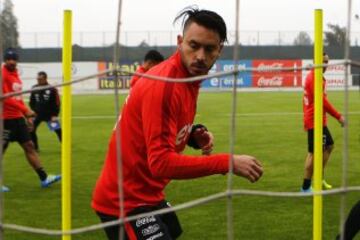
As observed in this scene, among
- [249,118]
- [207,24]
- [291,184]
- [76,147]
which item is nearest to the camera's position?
[207,24]

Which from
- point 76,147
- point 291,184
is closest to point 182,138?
point 291,184

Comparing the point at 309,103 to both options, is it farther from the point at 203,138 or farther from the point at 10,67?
the point at 203,138

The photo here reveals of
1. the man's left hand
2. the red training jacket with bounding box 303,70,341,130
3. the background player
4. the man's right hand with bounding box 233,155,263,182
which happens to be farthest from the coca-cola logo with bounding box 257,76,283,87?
the man's right hand with bounding box 233,155,263,182

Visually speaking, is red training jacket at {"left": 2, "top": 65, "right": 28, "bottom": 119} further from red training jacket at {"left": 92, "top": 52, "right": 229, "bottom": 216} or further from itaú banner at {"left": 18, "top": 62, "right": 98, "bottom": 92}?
itaú banner at {"left": 18, "top": 62, "right": 98, "bottom": 92}

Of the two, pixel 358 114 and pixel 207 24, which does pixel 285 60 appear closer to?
pixel 358 114

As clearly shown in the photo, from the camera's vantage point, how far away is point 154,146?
262cm

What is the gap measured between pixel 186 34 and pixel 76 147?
31.8 feet

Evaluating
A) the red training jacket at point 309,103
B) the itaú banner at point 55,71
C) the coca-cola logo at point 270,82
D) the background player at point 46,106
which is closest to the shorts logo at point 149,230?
the red training jacket at point 309,103

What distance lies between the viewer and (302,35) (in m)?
41.0

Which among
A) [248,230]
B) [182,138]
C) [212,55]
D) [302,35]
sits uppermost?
[302,35]

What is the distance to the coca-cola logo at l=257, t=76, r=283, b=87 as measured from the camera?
35375 millimetres

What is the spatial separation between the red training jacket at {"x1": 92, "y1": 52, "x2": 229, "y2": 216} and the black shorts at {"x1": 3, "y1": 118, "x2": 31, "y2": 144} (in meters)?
4.68

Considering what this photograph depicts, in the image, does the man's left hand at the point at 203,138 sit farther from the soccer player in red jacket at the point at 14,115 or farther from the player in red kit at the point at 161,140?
the soccer player in red jacket at the point at 14,115

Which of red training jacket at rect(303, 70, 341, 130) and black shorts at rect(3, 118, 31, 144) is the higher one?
red training jacket at rect(303, 70, 341, 130)
